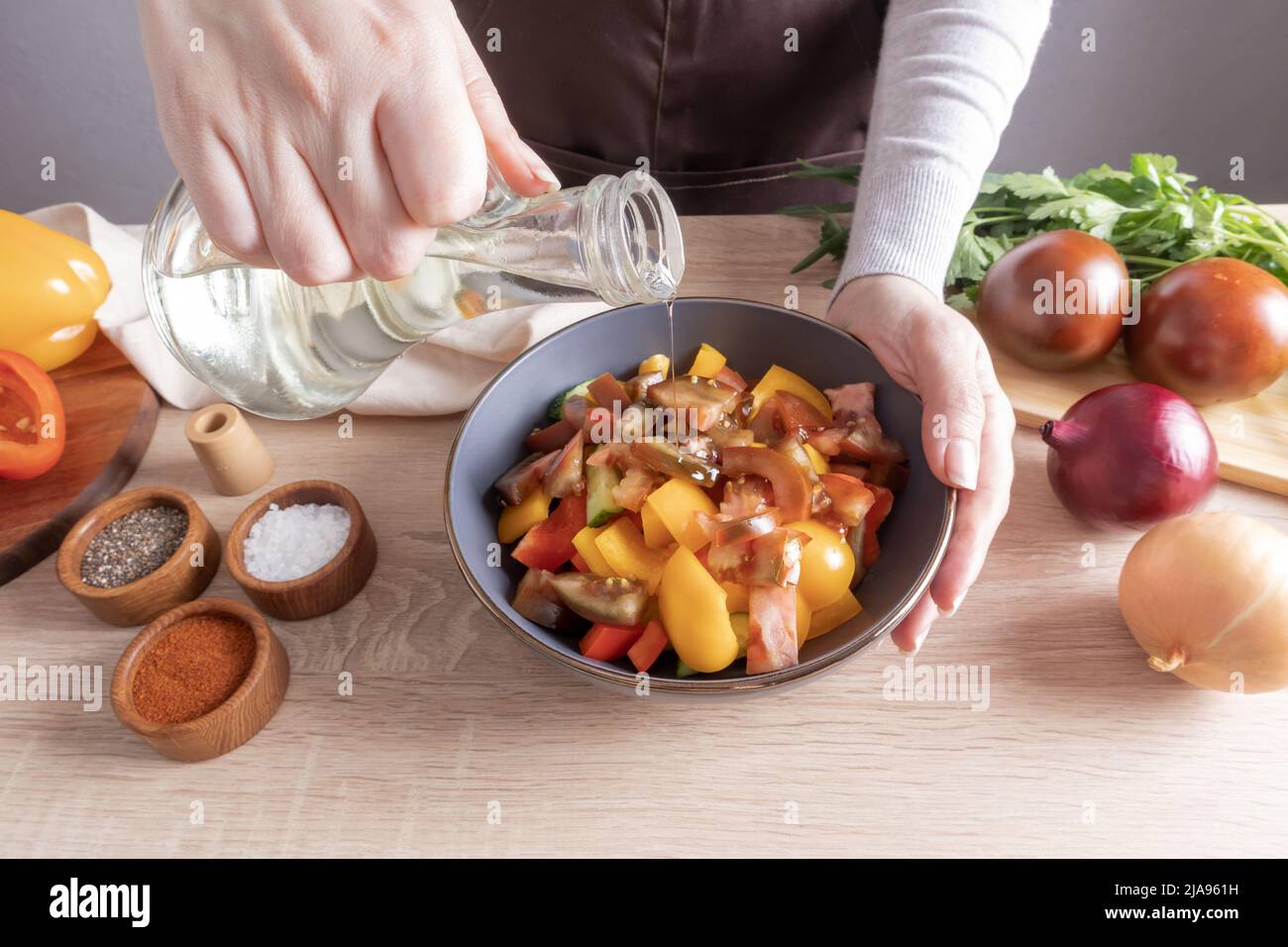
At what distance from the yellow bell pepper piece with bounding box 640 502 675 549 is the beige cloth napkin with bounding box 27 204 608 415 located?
406 millimetres

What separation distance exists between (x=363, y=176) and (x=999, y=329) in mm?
991

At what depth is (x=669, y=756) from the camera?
3.39 feet

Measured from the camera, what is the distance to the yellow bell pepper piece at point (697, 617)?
3.04ft

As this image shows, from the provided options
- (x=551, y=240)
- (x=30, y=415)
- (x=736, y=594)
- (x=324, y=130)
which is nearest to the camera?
(x=324, y=130)

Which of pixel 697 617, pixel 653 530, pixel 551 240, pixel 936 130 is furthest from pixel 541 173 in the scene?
pixel 936 130

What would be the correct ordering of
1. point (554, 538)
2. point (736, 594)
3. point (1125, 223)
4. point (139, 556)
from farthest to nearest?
point (1125, 223) < point (139, 556) < point (554, 538) < point (736, 594)

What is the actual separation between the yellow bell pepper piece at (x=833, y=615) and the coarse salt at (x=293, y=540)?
59cm

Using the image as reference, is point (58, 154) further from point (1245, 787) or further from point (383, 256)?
point (1245, 787)

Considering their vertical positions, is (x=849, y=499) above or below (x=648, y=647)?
above

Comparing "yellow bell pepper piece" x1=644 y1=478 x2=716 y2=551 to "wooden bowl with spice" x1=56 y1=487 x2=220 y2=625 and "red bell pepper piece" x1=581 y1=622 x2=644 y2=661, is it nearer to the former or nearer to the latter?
"red bell pepper piece" x1=581 y1=622 x2=644 y2=661

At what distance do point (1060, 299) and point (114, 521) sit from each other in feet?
4.36

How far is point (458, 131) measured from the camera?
0.73 meters

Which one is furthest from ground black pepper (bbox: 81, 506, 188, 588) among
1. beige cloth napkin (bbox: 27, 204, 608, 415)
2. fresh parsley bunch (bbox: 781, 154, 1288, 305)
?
fresh parsley bunch (bbox: 781, 154, 1288, 305)

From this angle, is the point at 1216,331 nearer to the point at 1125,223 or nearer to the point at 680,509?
the point at 1125,223
